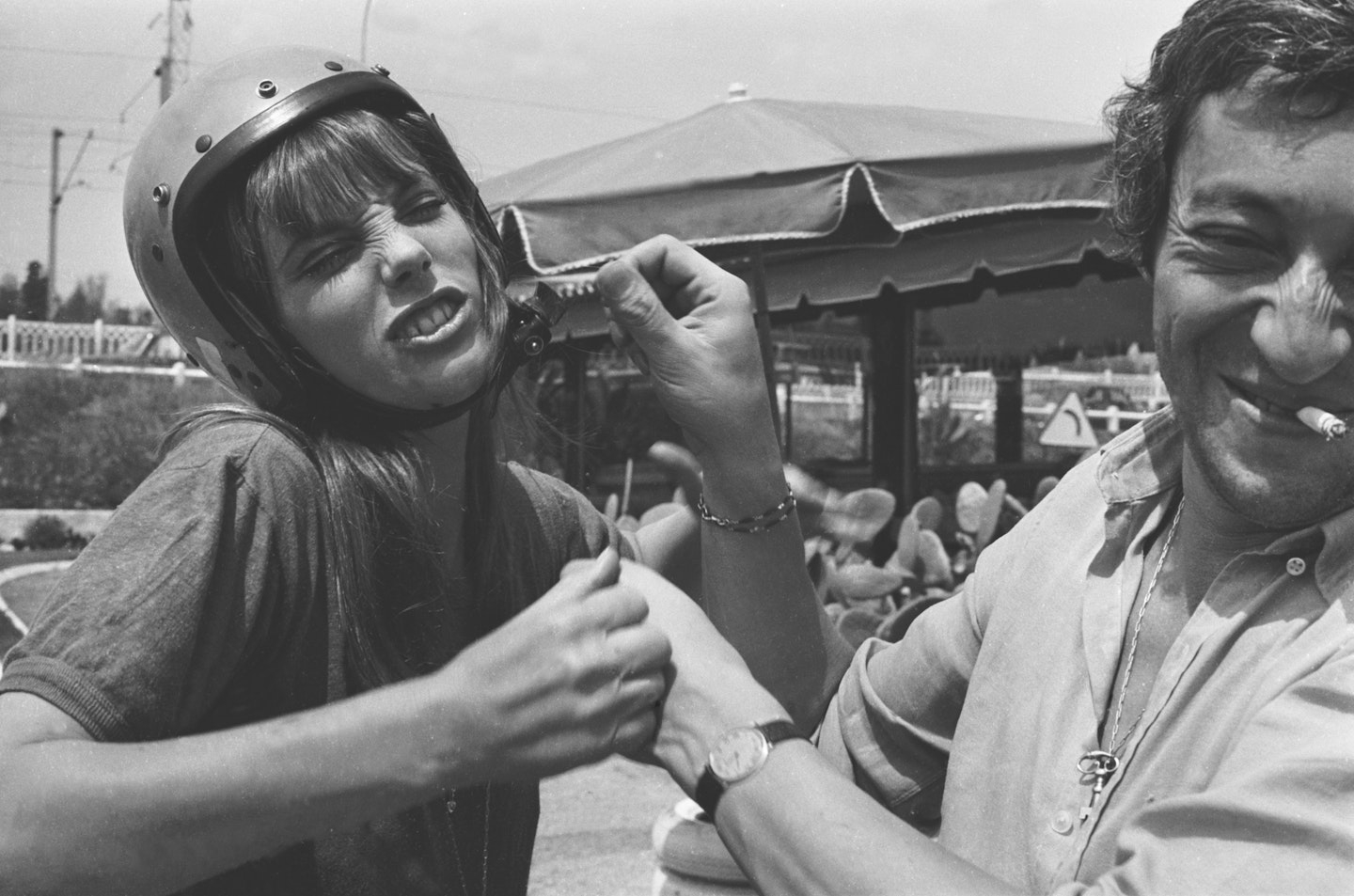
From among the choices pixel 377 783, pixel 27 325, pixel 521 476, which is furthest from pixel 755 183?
pixel 27 325

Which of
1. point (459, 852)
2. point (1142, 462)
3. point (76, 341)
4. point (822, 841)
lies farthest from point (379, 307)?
point (76, 341)

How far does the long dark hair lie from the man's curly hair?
2.76 ft

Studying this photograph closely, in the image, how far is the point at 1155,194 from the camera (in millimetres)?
1463

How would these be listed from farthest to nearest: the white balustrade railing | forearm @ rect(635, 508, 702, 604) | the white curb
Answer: the white balustrade railing < the white curb < forearm @ rect(635, 508, 702, 604)

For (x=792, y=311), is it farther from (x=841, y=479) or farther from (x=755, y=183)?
(x=755, y=183)

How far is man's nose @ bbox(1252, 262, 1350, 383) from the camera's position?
1228mm

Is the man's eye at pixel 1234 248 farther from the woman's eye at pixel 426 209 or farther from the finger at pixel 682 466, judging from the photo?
the woman's eye at pixel 426 209

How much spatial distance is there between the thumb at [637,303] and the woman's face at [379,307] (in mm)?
192

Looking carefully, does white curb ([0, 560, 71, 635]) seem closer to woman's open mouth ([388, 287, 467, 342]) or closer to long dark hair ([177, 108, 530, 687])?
long dark hair ([177, 108, 530, 687])

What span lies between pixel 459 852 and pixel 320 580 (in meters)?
0.39

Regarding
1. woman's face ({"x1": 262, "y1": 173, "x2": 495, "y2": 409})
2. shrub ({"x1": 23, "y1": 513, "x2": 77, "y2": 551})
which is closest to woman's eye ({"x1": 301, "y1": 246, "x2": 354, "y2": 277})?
woman's face ({"x1": 262, "y1": 173, "x2": 495, "y2": 409})

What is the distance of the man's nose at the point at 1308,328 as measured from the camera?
4.03 feet

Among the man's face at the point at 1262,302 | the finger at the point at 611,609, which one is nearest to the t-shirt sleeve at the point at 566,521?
the finger at the point at 611,609

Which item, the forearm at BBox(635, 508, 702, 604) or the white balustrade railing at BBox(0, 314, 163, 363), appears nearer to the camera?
the forearm at BBox(635, 508, 702, 604)
